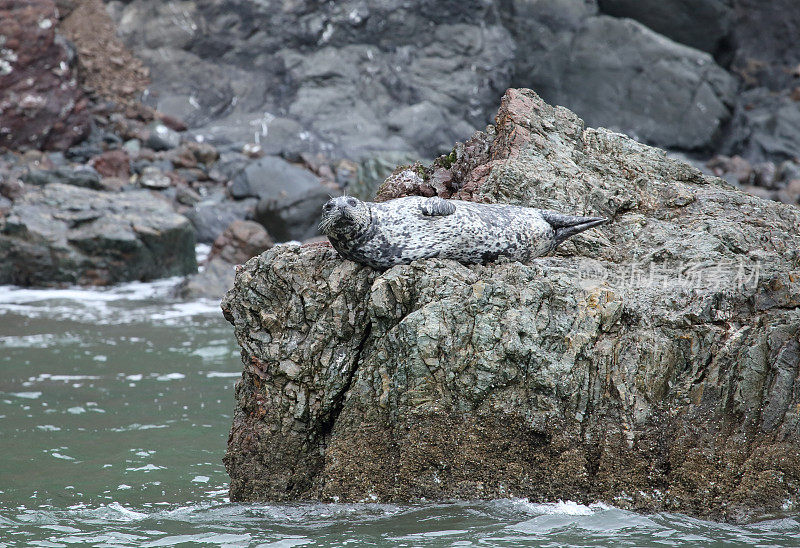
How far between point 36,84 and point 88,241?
714 centimetres

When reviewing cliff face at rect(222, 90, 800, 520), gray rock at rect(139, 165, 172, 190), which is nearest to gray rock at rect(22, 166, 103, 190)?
gray rock at rect(139, 165, 172, 190)

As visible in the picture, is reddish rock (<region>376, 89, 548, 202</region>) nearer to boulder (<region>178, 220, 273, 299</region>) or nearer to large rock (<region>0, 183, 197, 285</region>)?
boulder (<region>178, 220, 273, 299</region>)

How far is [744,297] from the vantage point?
4.51m

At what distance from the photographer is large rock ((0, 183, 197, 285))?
1247cm

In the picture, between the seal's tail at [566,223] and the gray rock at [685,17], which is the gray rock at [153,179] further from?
the gray rock at [685,17]

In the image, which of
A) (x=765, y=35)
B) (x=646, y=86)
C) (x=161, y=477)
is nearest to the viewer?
(x=161, y=477)

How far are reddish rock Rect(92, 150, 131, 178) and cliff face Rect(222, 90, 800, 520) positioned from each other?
1313 cm

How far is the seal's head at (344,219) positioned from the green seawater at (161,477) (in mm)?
1372

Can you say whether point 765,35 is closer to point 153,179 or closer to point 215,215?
point 215,215

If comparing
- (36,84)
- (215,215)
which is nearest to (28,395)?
(215,215)

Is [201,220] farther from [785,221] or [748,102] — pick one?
[748,102]

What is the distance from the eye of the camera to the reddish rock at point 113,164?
55.5ft

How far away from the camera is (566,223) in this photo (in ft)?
16.8

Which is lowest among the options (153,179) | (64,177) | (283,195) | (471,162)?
(471,162)
